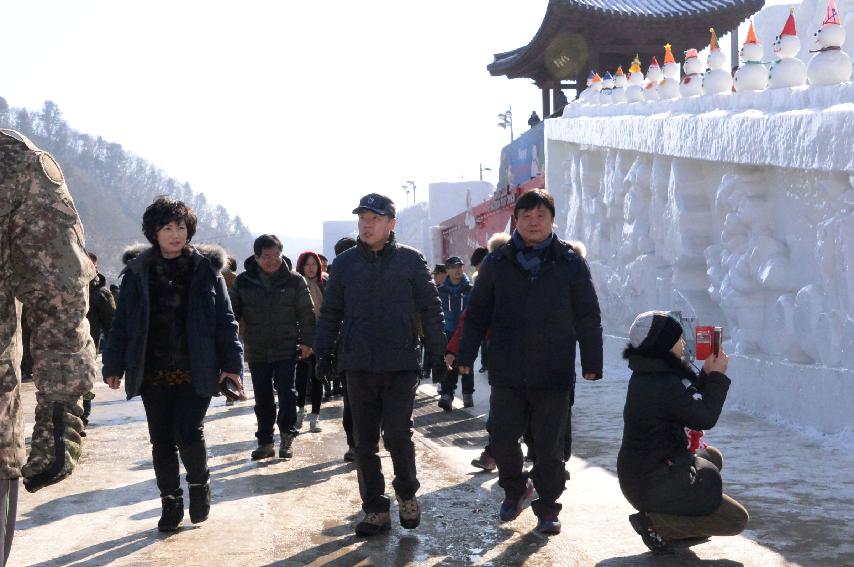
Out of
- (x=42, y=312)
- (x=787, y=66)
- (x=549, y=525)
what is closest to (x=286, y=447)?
(x=549, y=525)

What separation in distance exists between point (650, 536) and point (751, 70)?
619 cm

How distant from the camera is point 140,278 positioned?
5148 mm

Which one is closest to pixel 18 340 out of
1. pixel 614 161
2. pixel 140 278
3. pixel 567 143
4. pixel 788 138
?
pixel 140 278

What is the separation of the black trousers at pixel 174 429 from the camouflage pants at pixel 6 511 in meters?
2.21

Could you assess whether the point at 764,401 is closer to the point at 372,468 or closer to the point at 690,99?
the point at 690,99

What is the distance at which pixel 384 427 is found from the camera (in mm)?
5328

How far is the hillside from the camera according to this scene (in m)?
98.8

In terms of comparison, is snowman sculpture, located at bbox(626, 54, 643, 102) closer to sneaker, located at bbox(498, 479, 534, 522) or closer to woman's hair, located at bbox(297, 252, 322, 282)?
woman's hair, located at bbox(297, 252, 322, 282)

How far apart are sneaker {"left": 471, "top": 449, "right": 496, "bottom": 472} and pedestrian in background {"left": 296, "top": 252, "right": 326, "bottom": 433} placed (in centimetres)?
169

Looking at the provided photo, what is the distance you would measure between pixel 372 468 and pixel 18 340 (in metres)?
2.57

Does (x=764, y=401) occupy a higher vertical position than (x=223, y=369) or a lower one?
lower

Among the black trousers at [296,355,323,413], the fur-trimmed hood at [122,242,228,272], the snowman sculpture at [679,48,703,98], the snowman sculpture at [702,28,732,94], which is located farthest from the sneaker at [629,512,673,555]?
the snowman sculpture at [679,48,703,98]

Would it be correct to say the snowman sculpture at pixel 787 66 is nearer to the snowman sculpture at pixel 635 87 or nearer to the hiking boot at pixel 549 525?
the snowman sculpture at pixel 635 87

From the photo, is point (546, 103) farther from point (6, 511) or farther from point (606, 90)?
point (6, 511)
